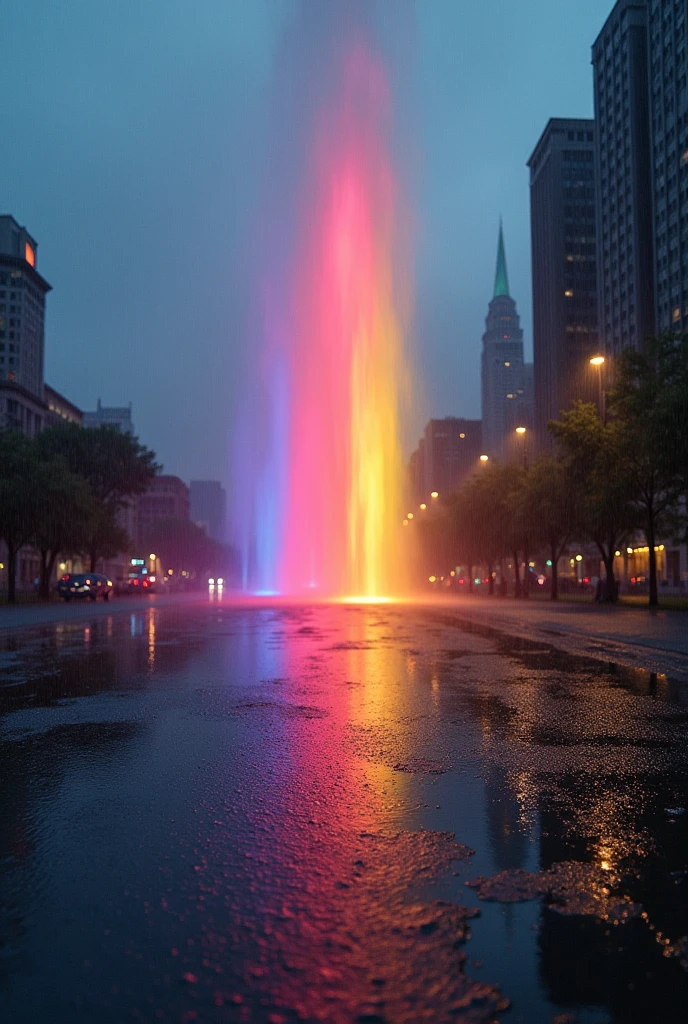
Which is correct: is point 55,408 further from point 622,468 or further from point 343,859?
point 343,859

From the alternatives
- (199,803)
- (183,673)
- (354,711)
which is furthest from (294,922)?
(183,673)

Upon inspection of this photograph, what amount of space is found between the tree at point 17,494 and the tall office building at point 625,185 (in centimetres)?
7751

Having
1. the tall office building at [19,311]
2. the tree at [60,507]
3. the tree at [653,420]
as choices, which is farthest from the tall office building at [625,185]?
the tall office building at [19,311]

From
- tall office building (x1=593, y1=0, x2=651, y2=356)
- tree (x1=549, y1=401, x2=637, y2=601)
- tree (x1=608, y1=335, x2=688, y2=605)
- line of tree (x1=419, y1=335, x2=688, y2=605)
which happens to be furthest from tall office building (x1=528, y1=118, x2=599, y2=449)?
tree (x1=608, y1=335, x2=688, y2=605)

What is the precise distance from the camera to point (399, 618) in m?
28.4

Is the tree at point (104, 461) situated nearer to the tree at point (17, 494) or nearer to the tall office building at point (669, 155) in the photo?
the tree at point (17, 494)

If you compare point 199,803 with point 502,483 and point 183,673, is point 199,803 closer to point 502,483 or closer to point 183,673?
point 183,673

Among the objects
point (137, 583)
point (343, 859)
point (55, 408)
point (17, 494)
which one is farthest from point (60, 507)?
point (55, 408)

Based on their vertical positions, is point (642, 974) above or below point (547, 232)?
below

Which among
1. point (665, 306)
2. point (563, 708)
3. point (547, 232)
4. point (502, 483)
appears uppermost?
point (547, 232)

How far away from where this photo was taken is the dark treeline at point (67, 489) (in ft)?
140

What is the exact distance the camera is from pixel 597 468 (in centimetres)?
3500

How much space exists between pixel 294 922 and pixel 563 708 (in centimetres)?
634

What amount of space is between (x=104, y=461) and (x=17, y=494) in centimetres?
1729
